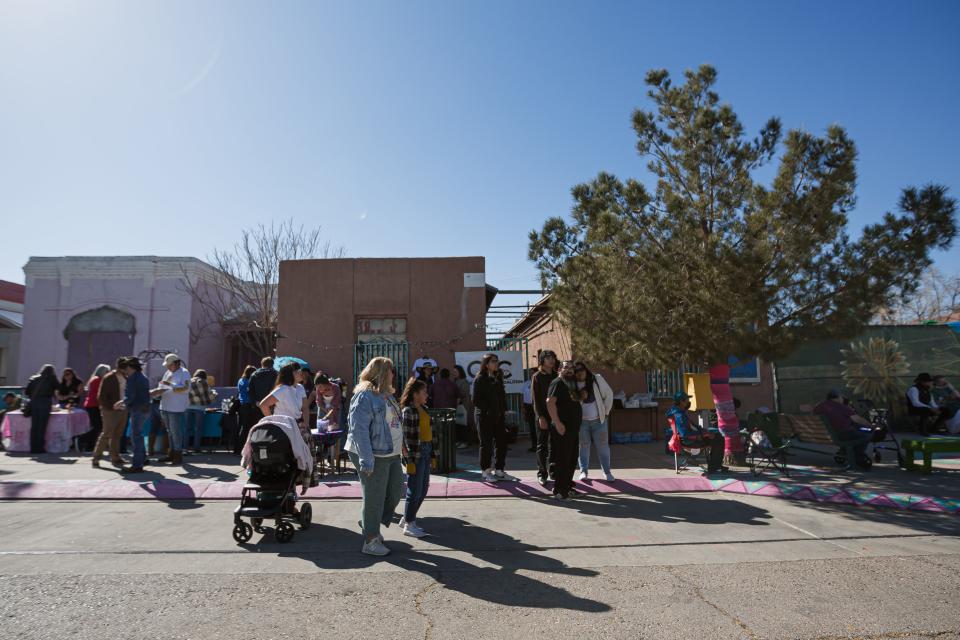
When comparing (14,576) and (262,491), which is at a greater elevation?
(262,491)

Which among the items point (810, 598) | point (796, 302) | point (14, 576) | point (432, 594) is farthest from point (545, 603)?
point (796, 302)

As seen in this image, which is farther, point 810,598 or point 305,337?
point 305,337

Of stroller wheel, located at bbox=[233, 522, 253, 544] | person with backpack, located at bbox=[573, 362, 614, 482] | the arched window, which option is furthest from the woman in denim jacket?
the arched window

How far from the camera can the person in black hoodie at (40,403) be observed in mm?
11133

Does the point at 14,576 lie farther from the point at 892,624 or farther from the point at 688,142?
the point at 688,142

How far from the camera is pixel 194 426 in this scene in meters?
11.8

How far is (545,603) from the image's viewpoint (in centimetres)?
401

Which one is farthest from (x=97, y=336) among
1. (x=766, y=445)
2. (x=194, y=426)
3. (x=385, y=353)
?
(x=766, y=445)

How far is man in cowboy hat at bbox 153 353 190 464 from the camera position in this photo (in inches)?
380

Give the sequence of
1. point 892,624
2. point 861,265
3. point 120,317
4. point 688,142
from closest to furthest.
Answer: point 892,624 < point 861,265 < point 688,142 < point 120,317

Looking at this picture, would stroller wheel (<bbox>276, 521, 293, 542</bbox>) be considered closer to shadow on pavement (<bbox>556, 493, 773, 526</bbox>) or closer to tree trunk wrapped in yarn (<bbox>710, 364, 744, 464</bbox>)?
shadow on pavement (<bbox>556, 493, 773, 526</bbox>)

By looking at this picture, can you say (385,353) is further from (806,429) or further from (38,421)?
(806,429)

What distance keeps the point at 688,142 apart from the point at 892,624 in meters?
7.10

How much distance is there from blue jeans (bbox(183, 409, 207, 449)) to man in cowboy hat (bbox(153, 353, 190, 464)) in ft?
5.39
